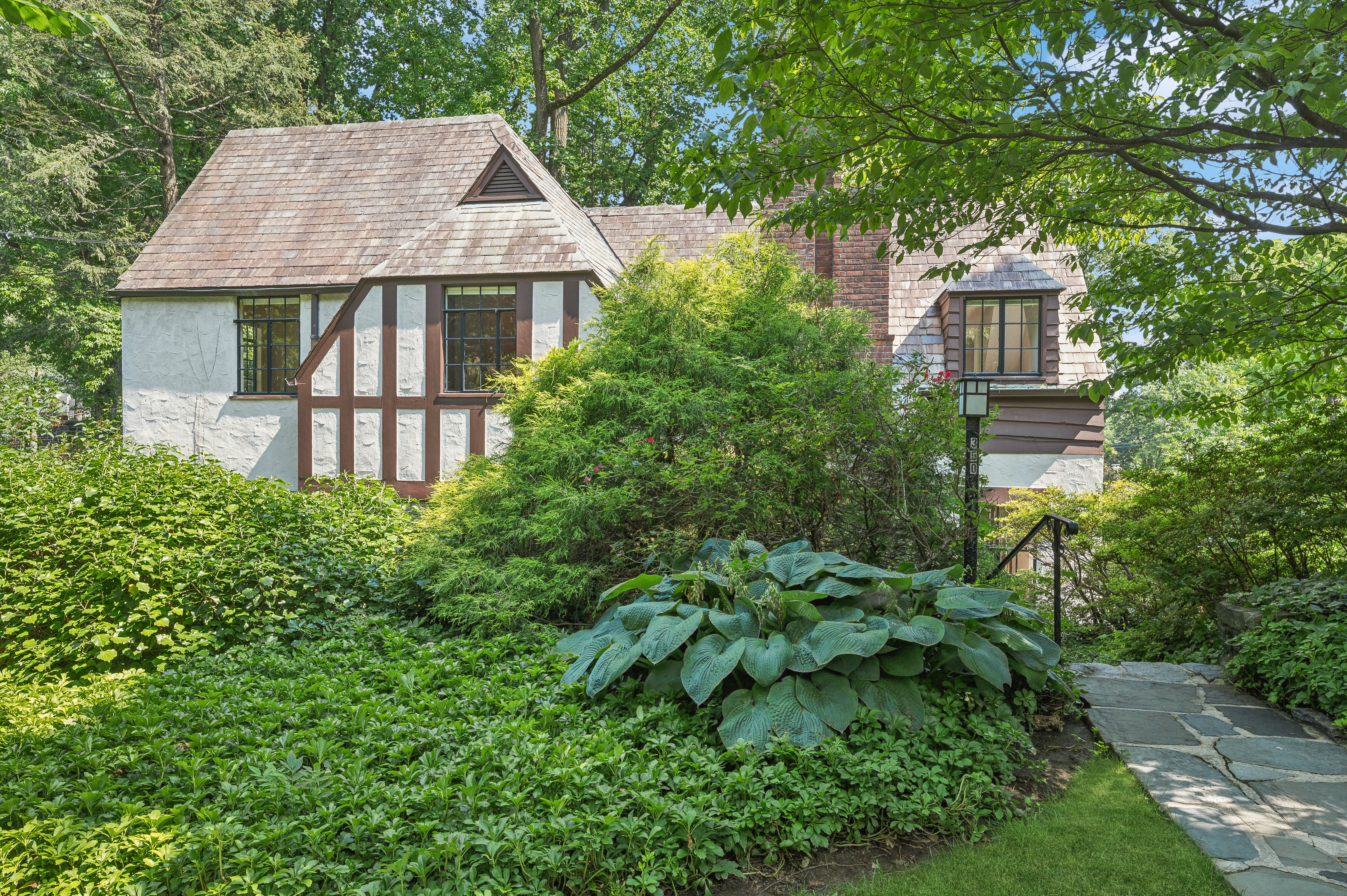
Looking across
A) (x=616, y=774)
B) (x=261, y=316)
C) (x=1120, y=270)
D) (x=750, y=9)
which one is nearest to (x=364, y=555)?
(x=616, y=774)

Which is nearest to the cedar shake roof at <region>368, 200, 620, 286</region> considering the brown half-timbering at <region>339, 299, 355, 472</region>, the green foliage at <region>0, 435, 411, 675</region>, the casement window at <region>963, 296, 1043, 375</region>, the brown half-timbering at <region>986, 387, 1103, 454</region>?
the brown half-timbering at <region>339, 299, 355, 472</region>

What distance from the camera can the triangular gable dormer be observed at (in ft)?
35.4

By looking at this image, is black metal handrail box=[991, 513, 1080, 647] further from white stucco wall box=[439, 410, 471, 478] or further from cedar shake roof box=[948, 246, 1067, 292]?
white stucco wall box=[439, 410, 471, 478]

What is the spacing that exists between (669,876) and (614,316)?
13.4 ft

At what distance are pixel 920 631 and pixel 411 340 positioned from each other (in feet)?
28.9

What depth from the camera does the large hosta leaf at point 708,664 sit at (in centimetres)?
310

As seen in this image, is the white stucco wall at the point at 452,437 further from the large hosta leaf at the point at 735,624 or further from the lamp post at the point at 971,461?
the large hosta leaf at the point at 735,624

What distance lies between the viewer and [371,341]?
10.4m

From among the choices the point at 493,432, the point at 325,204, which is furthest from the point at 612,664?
the point at 325,204

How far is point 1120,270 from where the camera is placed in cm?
530

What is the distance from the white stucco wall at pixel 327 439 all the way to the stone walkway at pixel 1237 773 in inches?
372

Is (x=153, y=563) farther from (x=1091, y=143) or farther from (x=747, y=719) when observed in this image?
(x=1091, y=143)

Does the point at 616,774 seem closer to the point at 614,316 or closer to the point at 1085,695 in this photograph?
the point at 1085,695

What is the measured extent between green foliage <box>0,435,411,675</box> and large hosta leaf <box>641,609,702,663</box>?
270 centimetres
